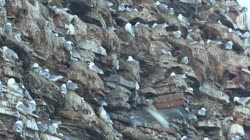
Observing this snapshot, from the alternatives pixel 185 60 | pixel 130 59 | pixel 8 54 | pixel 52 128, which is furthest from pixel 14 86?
pixel 185 60

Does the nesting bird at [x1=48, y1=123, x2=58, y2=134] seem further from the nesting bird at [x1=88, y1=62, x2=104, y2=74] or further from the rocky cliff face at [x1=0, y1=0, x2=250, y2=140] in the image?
the nesting bird at [x1=88, y1=62, x2=104, y2=74]

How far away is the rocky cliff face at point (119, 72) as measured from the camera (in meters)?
35.3

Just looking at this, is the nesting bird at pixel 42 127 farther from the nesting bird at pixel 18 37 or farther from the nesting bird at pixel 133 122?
the nesting bird at pixel 133 122

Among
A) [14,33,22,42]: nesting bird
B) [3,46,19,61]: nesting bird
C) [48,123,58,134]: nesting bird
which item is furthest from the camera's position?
[14,33,22,42]: nesting bird

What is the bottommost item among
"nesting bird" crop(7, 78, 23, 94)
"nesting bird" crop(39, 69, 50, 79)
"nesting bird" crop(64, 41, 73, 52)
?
"nesting bird" crop(7, 78, 23, 94)

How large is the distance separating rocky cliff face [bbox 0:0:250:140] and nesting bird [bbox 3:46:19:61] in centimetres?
4

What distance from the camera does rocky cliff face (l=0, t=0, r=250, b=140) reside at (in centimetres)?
3531

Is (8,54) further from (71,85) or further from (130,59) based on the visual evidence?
(130,59)

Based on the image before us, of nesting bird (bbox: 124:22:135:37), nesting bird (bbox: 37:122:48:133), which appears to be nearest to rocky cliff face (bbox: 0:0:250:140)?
nesting bird (bbox: 37:122:48:133)

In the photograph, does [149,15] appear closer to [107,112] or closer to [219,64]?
[219,64]

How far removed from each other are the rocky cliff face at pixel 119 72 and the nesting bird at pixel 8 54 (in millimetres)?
44

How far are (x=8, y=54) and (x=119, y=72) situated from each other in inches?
288

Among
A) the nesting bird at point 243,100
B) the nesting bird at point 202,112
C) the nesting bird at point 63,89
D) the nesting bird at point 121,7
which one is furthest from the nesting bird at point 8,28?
the nesting bird at point 243,100

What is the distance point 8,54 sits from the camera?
3516 cm
